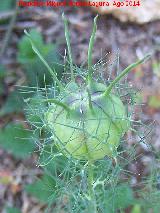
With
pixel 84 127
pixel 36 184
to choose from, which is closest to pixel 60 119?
pixel 84 127

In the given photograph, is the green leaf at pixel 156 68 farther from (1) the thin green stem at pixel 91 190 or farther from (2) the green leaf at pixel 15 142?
(1) the thin green stem at pixel 91 190

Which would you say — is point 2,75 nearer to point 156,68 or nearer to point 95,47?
point 95,47

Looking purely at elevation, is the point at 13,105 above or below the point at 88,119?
below

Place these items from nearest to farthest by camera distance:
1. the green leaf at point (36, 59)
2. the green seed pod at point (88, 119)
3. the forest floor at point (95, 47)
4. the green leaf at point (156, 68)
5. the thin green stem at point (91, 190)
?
the green seed pod at point (88, 119) → the thin green stem at point (91, 190) → the green leaf at point (36, 59) → the forest floor at point (95, 47) → the green leaf at point (156, 68)

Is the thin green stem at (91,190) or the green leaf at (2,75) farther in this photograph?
the green leaf at (2,75)

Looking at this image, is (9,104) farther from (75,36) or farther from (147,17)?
(147,17)

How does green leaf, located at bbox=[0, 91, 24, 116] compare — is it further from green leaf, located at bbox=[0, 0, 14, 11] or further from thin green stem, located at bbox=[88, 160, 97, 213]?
thin green stem, located at bbox=[88, 160, 97, 213]

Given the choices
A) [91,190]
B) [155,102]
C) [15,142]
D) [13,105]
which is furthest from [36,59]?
[91,190]

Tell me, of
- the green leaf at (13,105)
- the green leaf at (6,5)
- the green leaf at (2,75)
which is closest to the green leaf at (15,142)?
the green leaf at (13,105)
